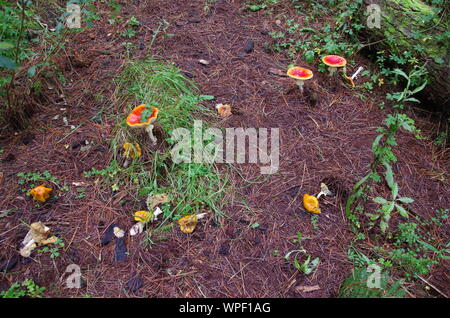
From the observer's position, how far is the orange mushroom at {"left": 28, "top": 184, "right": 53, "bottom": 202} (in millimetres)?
2346

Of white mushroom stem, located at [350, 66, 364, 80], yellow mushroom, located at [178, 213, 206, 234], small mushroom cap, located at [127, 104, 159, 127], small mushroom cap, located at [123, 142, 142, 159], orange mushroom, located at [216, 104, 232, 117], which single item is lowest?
yellow mushroom, located at [178, 213, 206, 234]

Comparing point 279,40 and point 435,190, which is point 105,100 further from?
point 435,190

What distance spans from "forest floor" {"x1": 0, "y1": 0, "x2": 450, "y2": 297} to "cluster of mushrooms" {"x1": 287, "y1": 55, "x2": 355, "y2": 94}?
0.13 metres

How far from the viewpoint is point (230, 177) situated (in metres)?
2.59

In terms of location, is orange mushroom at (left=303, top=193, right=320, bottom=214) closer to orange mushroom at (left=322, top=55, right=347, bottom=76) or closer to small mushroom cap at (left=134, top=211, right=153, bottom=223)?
small mushroom cap at (left=134, top=211, right=153, bottom=223)

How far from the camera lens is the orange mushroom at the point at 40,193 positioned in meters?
2.35

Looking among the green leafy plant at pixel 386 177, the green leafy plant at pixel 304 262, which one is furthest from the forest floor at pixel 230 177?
the green leafy plant at pixel 386 177

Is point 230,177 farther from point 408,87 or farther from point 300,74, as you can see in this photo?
point 408,87

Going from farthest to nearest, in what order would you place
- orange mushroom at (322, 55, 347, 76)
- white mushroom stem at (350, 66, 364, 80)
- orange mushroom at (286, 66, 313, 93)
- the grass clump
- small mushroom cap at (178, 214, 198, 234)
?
white mushroom stem at (350, 66, 364, 80), orange mushroom at (322, 55, 347, 76), orange mushroom at (286, 66, 313, 93), the grass clump, small mushroom cap at (178, 214, 198, 234)

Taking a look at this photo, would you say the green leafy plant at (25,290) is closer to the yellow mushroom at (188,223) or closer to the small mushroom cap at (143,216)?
the small mushroom cap at (143,216)

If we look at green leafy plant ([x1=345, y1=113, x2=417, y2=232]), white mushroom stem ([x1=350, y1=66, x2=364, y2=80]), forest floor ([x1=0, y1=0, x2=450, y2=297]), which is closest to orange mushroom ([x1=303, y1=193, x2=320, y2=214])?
forest floor ([x1=0, y1=0, x2=450, y2=297])

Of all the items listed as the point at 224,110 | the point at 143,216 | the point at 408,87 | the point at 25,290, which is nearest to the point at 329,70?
the point at 408,87

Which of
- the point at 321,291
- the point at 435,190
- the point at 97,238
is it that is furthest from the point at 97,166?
the point at 435,190
